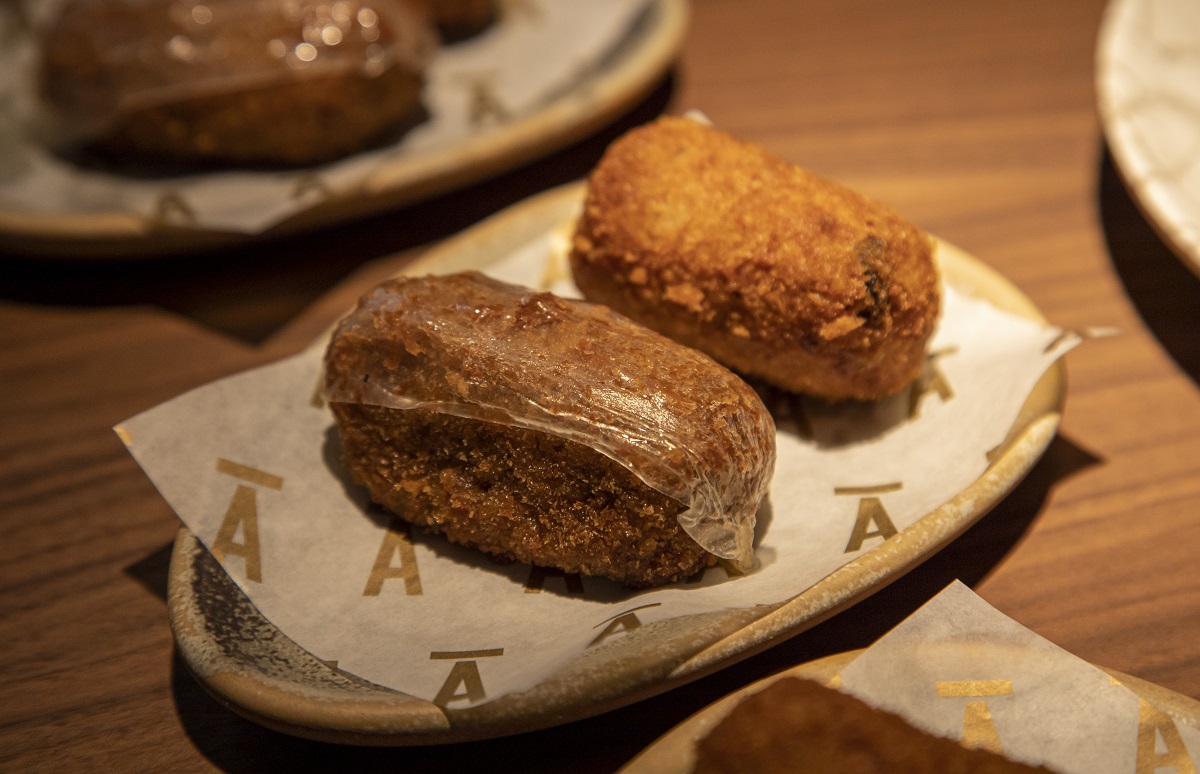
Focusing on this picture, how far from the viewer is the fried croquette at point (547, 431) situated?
1346 mm

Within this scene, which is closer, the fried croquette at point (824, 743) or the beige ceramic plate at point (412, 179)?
the fried croquette at point (824, 743)

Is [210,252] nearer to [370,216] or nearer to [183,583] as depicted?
[370,216]

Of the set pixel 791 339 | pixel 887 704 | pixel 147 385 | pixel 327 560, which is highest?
pixel 791 339

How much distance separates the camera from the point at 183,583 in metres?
1.38

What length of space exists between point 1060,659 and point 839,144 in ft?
5.72

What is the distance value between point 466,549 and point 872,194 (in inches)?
59.9

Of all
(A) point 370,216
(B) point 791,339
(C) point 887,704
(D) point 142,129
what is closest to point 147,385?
(A) point 370,216

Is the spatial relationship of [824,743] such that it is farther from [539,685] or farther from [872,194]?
[872,194]

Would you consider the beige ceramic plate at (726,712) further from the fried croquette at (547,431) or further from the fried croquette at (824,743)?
the fried croquette at (547,431)

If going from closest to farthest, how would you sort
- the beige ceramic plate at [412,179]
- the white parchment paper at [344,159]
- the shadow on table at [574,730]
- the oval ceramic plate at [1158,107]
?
1. the shadow on table at [574,730]
2. the oval ceramic plate at [1158,107]
3. the beige ceramic plate at [412,179]
4. the white parchment paper at [344,159]

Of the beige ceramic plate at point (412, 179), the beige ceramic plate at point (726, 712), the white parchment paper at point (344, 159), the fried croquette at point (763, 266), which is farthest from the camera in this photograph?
the white parchment paper at point (344, 159)

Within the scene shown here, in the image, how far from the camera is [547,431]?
1.36 m

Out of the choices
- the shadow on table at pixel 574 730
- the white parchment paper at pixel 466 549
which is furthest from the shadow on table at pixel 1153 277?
the shadow on table at pixel 574 730

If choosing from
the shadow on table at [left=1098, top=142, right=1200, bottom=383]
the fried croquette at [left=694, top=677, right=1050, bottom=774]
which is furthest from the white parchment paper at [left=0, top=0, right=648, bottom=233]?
the fried croquette at [left=694, top=677, right=1050, bottom=774]
